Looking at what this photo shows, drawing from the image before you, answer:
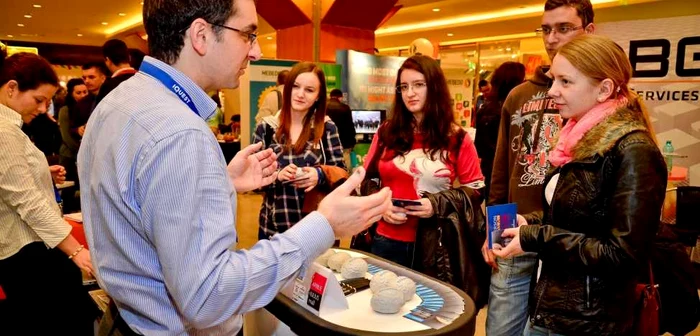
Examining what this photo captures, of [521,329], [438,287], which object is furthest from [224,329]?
[521,329]

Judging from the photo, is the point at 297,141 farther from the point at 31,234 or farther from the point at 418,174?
the point at 31,234

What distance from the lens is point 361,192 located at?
2.57m

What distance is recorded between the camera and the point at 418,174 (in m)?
2.39

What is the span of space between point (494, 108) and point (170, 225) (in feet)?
15.9

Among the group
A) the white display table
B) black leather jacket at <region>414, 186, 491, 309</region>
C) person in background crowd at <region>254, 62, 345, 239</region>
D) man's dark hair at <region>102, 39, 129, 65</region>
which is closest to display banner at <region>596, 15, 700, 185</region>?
person in background crowd at <region>254, 62, 345, 239</region>

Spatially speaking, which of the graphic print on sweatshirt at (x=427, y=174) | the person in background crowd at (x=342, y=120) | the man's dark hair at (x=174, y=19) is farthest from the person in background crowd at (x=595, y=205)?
the person in background crowd at (x=342, y=120)

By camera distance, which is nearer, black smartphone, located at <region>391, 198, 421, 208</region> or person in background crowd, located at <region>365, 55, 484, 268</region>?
black smartphone, located at <region>391, 198, 421, 208</region>

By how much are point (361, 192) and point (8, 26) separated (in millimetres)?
15610

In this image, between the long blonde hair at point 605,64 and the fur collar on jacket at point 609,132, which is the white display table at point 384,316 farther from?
the long blonde hair at point 605,64

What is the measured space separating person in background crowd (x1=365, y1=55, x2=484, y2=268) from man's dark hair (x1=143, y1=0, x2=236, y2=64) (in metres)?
1.37

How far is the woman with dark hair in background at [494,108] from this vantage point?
4949 mm

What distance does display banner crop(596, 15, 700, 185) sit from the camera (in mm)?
4258

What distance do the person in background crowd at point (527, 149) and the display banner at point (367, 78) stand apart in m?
5.38

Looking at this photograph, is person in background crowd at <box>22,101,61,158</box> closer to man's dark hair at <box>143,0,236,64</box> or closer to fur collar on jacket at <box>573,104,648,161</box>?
man's dark hair at <box>143,0,236,64</box>
